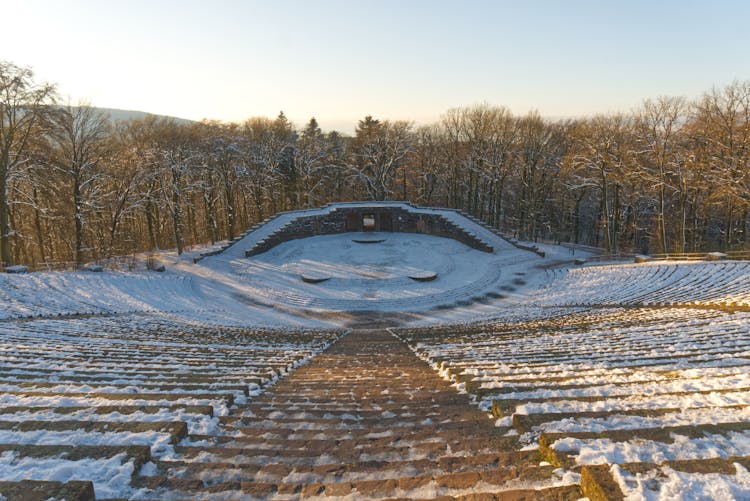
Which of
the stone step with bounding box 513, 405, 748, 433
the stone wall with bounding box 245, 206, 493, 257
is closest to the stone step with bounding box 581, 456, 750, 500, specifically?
the stone step with bounding box 513, 405, 748, 433

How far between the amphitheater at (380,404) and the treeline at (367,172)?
474 inches

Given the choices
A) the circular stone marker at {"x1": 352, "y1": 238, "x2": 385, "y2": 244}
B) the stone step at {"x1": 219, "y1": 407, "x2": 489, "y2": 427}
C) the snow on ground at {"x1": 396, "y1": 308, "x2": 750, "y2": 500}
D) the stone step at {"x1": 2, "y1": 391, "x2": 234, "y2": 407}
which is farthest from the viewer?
the circular stone marker at {"x1": 352, "y1": 238, "x2": 385, "y2": 244}

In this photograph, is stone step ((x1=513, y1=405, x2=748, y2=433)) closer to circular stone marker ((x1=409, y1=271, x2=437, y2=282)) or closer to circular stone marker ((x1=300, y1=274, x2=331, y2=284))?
circular stone marker ((x1=409, y1=271, x2=437, y2=282))

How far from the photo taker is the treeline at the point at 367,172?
2605 centimetres

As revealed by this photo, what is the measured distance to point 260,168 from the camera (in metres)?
44.4

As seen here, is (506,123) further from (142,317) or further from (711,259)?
(142,317)

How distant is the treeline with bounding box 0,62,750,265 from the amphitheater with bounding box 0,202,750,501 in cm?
1205

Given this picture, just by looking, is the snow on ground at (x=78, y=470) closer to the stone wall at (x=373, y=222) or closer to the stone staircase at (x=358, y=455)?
the stone staircase at (x=358, y=455)

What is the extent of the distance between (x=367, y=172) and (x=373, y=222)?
13180 mm

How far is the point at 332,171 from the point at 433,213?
19.3 m

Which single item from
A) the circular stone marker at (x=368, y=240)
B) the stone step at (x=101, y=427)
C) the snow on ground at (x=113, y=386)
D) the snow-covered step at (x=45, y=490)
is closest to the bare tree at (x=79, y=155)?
the snow on ground at (x=113, y=386)

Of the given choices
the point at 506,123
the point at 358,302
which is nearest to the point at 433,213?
the point at 506,123

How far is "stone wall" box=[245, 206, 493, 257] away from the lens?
3517 cm

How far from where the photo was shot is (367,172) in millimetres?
50094
